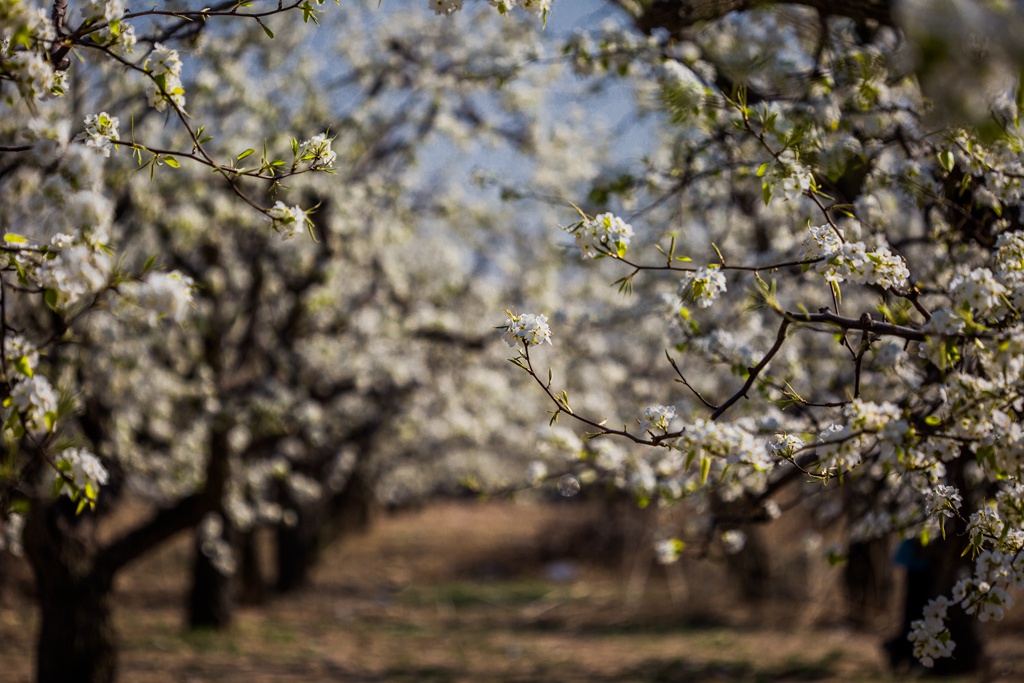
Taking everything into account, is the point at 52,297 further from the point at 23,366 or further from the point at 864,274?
the point at 864,274

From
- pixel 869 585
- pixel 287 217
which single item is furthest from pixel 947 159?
pixel 869 585

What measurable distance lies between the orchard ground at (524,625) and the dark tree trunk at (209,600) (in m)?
0.24

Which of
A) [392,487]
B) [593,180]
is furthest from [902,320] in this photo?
[392,487]

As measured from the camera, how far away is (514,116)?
9250 mm

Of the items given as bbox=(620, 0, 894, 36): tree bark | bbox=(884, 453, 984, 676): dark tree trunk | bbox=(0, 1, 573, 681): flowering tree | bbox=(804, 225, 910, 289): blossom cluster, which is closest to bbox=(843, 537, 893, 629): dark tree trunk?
bbox=(884, 453, 984, 676): dark tree trunk

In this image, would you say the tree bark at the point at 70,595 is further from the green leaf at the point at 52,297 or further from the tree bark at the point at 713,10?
the tree bark at the point at 713,10

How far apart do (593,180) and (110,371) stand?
5.14m

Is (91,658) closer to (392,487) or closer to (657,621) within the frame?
(657,621)

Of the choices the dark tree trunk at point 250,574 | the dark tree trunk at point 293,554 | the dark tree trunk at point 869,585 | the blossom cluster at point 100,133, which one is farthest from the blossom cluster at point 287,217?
the dark tree trunk at point 293,554

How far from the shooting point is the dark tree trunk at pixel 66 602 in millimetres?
6316

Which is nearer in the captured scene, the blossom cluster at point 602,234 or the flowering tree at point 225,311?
the blossom cluster at point 602,234

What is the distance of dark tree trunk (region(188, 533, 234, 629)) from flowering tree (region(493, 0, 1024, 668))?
642 cm

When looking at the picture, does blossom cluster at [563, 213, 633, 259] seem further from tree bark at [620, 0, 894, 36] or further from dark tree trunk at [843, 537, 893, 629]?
dark tree trunk at [843, 537, 893, 629]

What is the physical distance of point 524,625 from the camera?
11.6m
